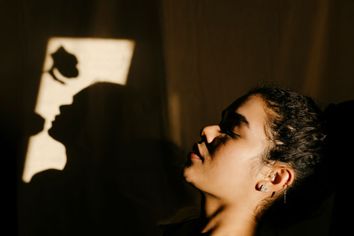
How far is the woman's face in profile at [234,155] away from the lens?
1.02 m

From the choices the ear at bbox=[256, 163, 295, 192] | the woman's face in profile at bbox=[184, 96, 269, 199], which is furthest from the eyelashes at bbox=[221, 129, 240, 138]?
the ear at bbox=[256, 163, 295, 192]

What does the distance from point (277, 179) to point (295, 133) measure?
0.46ft

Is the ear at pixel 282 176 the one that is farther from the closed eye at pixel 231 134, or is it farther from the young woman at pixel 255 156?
the closed eye at pixel 231 134

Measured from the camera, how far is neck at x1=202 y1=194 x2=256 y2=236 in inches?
42.9

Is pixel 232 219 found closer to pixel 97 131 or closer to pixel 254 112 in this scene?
pixel 254 112

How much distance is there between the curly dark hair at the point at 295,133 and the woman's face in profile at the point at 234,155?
0.09ft

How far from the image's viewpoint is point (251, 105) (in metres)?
1.04

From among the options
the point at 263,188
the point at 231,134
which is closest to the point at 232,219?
the point at 263,188

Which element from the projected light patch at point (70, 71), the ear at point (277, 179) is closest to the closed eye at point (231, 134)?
the ear at point (277, 179)

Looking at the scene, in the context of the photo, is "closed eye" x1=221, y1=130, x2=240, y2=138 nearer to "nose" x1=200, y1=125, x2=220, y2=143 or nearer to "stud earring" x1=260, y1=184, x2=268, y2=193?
"nose" x1=200, y1=125, x2=220, y2=143

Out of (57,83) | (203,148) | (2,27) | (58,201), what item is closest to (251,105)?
(203,148)

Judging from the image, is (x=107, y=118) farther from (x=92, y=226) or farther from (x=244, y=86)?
(x=244, y=86)

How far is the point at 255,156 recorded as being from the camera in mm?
1018

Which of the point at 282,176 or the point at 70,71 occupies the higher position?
the point at 70,71
